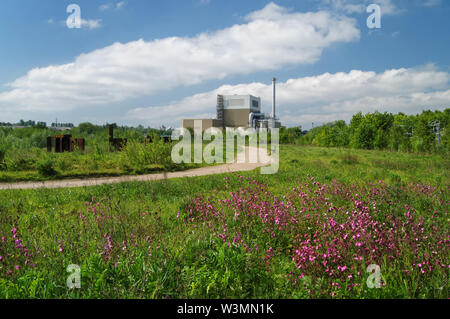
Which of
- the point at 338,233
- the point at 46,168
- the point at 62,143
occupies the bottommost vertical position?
the point at 338,233

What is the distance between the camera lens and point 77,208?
22.6 feet

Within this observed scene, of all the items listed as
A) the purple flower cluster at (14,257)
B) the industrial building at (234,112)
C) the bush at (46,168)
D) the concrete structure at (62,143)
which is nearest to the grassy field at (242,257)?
the purple flower cluster at (14,257)

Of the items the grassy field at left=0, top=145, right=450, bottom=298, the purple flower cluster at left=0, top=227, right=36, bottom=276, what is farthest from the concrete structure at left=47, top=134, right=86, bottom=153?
the purple flower cluster at left=0, top=227, right=36, bottom=276

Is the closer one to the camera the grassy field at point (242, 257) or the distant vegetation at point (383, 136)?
the grassy field at point (242, 257)

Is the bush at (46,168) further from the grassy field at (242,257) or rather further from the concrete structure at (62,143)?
the concrete structure at (62,143)

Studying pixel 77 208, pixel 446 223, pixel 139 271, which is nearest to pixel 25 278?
pixel 139 271

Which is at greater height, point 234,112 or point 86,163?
point 234,112

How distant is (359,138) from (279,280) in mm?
32815

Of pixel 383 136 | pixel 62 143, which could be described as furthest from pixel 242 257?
pixel 383 136

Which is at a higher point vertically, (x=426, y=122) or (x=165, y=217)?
(x=426, y=122)

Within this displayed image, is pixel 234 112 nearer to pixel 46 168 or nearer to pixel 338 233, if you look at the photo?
pixel 46 168

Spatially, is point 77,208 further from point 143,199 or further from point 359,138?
point 359,138

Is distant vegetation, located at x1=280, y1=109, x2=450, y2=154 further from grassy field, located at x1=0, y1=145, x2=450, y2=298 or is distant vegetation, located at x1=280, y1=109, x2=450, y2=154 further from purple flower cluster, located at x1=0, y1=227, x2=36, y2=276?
purple flower cluster, located at x1=0, y1=227, x2=36, y2=276
